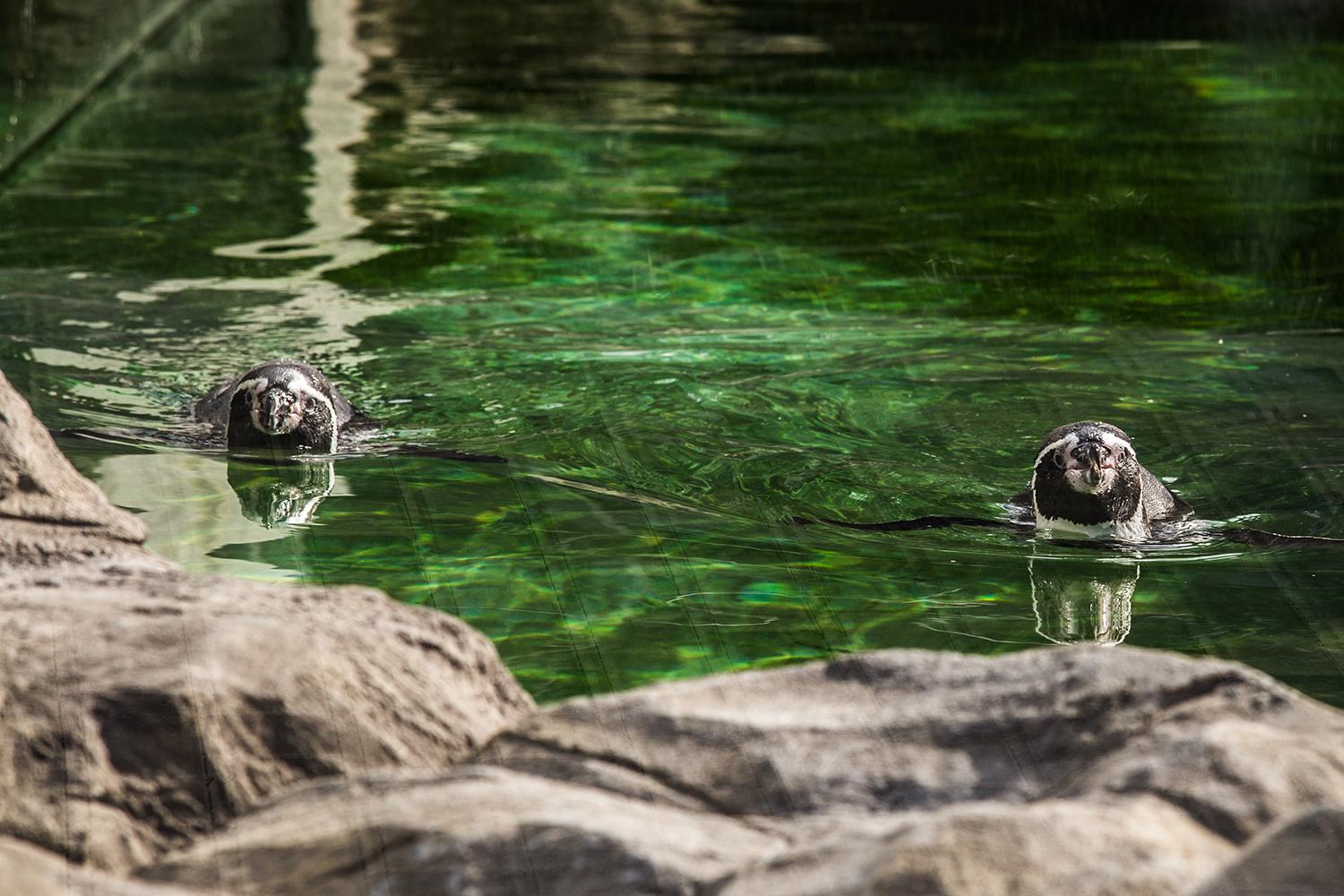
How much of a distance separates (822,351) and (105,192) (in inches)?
219

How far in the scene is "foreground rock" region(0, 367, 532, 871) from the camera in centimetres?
305

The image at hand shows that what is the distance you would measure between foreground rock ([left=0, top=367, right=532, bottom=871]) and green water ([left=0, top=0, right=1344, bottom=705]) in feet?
2.99

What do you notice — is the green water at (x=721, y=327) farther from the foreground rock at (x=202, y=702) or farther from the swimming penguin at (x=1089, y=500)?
the foreground rock at (x=202, y=702)

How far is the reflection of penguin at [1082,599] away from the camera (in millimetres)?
4965

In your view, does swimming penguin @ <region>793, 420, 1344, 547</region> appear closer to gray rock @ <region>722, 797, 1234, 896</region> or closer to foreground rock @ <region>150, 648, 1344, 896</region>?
foreground rock @ <region>150, 648, 1344, 896</region>

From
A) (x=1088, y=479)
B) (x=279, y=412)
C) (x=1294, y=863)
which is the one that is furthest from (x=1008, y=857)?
(x=279, y=412)

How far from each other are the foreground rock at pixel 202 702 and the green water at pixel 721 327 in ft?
2.99

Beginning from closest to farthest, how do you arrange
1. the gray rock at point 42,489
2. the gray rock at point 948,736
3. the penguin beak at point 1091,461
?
the gray rock at point 948,736
the gray rock at point 42,489
the penguin beak at point 1091,461

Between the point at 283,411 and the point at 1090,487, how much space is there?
→ 2.80 meters

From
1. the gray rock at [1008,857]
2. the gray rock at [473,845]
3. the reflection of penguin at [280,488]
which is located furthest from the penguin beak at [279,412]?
the gray rock at [1008,857]

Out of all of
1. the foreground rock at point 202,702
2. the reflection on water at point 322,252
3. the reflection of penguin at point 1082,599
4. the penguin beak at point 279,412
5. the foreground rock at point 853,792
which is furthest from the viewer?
the reflection on water at point 322,252

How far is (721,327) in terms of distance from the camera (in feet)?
28.5

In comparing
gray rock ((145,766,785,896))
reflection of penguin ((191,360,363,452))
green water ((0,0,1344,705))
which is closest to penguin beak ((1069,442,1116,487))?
green water ((0,0,1344,705))

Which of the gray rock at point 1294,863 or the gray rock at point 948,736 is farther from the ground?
the gray rock at point 1294,863
